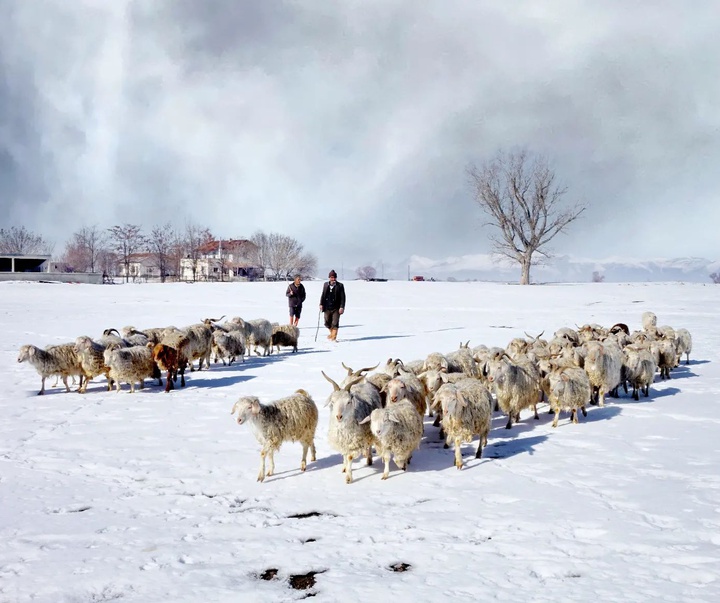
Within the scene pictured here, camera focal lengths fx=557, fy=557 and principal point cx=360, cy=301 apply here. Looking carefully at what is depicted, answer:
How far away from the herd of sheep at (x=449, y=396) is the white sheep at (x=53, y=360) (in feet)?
18.7

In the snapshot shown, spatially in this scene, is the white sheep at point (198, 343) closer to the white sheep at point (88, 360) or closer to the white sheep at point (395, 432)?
the white sheep at point (88, 360)

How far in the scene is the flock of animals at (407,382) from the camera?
274 inches

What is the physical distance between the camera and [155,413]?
9.93m

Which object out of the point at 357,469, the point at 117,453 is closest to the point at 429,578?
the point at 357,469

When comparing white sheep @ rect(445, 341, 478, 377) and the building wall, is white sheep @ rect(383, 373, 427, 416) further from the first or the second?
the building wall

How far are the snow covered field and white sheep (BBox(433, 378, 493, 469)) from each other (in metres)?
0.36

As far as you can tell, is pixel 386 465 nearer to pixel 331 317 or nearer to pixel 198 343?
pixel 198 343

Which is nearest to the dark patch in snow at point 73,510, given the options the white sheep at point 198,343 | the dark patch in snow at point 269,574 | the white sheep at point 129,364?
the dark patch in snow at point 269,574

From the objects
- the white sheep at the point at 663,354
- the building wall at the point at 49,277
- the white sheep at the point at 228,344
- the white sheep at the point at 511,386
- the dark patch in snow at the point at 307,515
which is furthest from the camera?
the building wall at the point at 49,277

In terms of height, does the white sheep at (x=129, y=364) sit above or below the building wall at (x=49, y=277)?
below

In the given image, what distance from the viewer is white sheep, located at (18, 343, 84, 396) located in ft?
36.9

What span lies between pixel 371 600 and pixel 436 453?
3.85 m

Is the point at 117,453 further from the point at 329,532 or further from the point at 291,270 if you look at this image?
the point at 291,270

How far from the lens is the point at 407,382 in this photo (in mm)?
8359
